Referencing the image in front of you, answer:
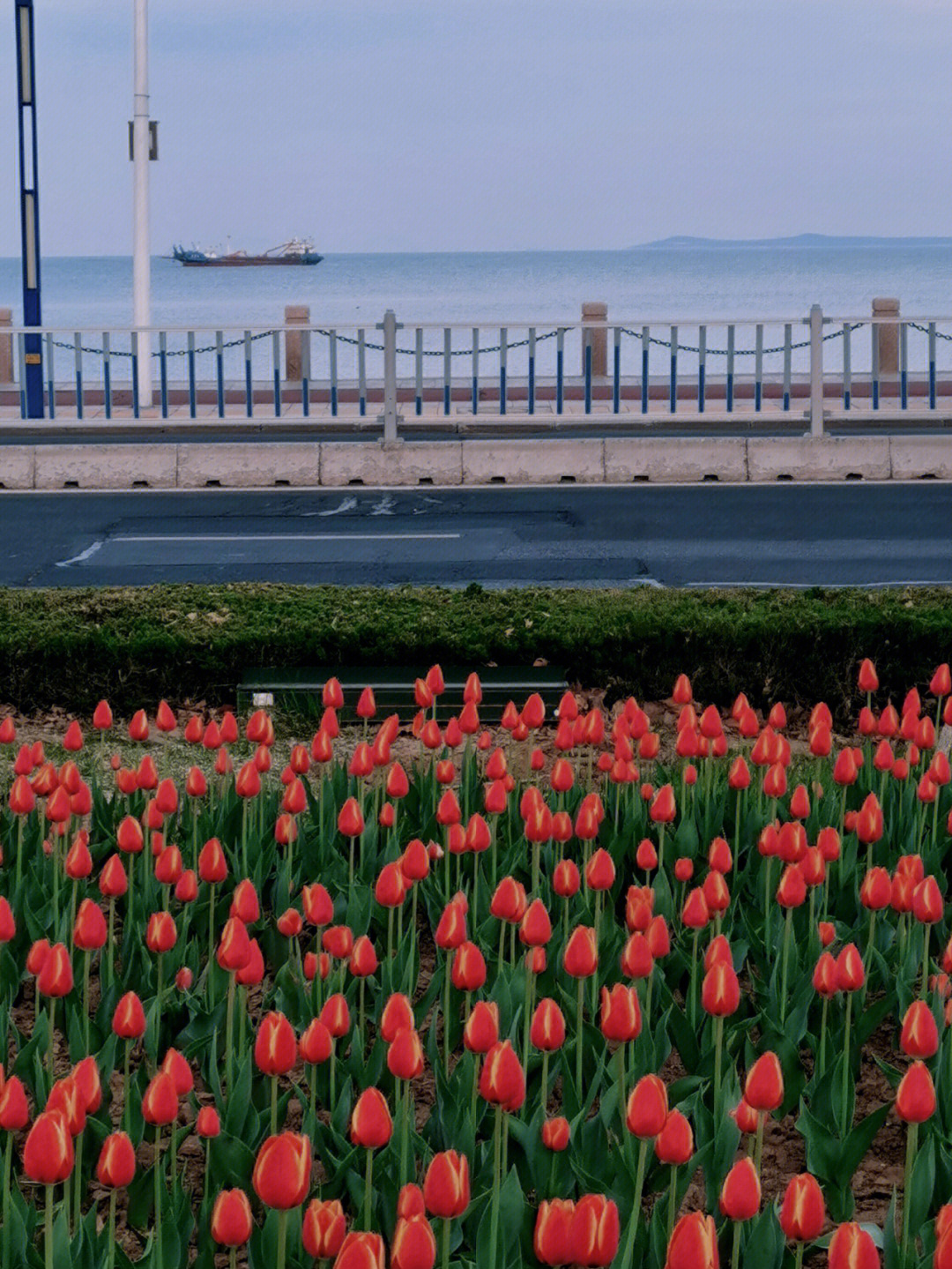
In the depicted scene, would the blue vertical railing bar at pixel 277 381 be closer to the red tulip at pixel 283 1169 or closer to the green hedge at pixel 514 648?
the green hedge at pixel 514 648

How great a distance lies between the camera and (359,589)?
9000mm

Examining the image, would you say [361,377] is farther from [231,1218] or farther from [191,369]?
[231,1218]

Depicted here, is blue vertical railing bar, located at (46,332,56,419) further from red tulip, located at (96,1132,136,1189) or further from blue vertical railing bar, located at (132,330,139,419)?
red tulip, located at (96,1132,136,1189)

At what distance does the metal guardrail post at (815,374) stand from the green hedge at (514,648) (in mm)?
10710

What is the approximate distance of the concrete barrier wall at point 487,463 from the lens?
17.8 meters

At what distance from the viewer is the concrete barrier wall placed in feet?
58.5

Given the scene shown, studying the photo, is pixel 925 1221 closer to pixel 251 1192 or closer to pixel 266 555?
pixel 251 1192

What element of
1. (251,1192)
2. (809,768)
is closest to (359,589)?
(809,768)

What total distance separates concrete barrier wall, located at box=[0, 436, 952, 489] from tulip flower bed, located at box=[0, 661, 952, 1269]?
11.8 m

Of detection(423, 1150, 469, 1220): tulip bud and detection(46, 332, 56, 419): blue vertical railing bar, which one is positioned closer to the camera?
→ detection(423, 1150, 469, 1220): tulip bud

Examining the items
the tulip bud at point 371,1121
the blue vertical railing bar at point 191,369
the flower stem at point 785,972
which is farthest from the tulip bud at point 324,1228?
the blue vertical railing bar at point 191,369

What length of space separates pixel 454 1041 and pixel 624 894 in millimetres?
1064

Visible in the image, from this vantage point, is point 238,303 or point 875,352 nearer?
point 875,352

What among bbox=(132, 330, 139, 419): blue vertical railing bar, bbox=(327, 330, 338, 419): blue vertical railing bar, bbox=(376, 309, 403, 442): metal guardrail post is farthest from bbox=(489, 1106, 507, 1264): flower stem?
bbox=(132, 330, 139, 419): blue vertical railing bar
